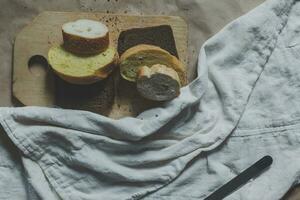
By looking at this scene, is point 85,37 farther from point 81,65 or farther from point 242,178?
point 242,178

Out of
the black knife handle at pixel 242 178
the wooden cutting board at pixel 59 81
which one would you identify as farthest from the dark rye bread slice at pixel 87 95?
the black knife handle at pixel 242 178

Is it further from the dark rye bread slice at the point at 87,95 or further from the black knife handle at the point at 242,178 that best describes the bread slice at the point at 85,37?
the black knife handle at the point at 242,178

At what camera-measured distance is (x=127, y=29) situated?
913mm

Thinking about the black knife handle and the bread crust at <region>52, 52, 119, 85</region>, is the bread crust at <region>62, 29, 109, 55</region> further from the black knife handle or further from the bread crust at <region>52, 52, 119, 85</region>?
the black knife handle

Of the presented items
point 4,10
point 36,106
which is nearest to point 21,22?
point 4,10

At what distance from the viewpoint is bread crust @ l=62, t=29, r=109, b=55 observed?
2.83 ft

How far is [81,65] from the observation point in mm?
869

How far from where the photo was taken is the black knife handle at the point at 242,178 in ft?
2.85

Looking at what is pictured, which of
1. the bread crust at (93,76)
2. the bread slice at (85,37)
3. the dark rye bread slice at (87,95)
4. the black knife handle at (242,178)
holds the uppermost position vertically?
the bread slice at (85,37)

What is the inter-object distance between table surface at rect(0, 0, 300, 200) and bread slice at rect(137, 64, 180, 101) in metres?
0.07

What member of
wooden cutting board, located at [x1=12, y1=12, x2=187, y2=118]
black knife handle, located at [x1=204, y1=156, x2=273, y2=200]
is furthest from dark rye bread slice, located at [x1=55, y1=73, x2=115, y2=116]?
black knife handle, located at [x1=204, y1=156, x2=273, y2=200]

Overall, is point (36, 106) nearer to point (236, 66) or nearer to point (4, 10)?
point (4, 10)

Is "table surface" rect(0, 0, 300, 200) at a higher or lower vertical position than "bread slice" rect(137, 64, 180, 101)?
higher

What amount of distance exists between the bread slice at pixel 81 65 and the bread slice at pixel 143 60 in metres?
0.02
